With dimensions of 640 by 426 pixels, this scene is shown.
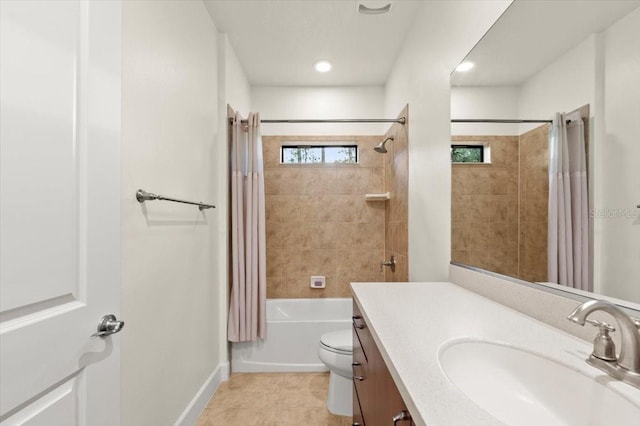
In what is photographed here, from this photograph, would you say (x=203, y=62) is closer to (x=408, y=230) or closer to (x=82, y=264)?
(x=82, y=264)

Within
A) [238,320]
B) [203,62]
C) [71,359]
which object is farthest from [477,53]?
[238,320]

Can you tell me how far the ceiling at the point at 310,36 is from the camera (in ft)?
6.56

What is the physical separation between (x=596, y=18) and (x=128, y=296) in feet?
5.76

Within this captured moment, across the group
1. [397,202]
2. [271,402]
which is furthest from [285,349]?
[397,202]

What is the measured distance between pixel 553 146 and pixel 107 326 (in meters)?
1.44

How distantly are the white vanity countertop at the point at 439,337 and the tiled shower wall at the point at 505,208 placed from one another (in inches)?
7.2

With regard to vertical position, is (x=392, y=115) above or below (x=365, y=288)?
above

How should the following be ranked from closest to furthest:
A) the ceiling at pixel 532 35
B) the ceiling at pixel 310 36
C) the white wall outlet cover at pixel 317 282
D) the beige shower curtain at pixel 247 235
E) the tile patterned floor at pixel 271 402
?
1. the ceiling at pixel 532 35
2. the tile patterned floor at pixel 271 402
3. the ceiling at pixel 310 36
4. the beige shower curtain at pixel 247 235
5. the white wall outlet cover at pixel 317 282

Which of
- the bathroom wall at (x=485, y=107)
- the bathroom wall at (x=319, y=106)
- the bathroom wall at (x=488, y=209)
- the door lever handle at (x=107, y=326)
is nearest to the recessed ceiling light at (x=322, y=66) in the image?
the bathroom wall at (x=319, y=106)

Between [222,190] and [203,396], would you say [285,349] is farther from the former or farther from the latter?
[222,190]

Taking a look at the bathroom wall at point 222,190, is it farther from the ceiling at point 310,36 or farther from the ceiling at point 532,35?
the ceiling at point 532,35

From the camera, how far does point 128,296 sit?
119 centimetres

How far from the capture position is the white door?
1.96 ft

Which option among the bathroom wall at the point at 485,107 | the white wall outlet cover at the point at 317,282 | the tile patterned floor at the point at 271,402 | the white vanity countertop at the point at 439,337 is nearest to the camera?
the white vanity countertop at the point at 439,337
